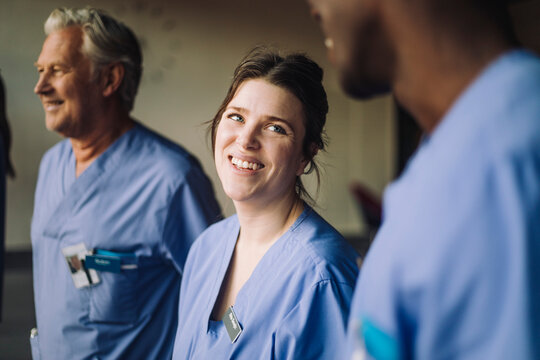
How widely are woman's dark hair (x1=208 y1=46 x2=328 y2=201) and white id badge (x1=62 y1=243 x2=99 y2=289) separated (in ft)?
2.35

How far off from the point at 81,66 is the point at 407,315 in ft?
5.16

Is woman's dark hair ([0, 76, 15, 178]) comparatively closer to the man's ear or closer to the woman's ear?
the man's ear

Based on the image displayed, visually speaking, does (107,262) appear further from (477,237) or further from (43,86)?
(477,237)

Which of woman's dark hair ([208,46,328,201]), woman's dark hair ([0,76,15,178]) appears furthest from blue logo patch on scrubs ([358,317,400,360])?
woman's dark hair ([0,76,15,178])

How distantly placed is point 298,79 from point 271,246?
0.41 metres

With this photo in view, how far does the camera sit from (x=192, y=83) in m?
5.79

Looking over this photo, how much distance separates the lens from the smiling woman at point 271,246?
111 centimetres

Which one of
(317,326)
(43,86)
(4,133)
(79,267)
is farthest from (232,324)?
(4,133)

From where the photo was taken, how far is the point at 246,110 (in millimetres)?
1288

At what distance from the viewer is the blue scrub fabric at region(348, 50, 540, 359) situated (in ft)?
1.59

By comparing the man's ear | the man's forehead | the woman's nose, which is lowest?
the woman's nose

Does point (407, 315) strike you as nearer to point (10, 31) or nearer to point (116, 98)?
point (116, 98)

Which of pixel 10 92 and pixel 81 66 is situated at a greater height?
pixel 81 66

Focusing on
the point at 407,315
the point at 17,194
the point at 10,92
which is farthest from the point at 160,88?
the point at 407,315
